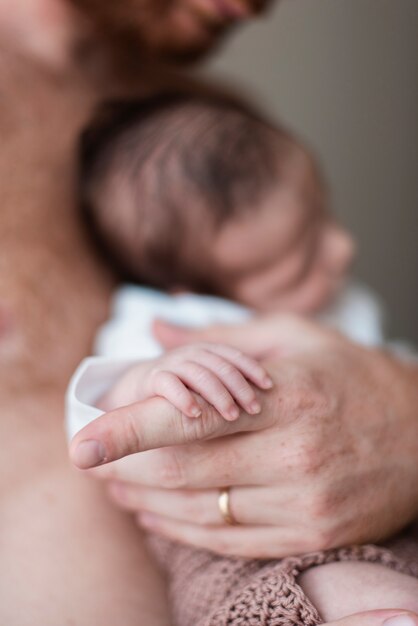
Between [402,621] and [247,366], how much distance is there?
0.79 ft

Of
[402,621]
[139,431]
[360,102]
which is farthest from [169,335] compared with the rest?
[360,102]

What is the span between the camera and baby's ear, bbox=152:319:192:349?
0.89 meters

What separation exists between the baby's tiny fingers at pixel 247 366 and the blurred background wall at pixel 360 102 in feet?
5.50

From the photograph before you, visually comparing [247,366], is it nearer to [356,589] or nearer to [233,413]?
[233,413]

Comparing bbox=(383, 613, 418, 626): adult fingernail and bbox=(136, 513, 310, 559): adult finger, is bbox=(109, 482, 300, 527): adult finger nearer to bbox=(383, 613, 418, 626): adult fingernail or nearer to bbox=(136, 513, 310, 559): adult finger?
bbox=(136, 513, 310, 559): adult finger

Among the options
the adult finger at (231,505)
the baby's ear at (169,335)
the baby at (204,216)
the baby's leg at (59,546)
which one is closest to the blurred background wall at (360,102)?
the baby at (204,216)

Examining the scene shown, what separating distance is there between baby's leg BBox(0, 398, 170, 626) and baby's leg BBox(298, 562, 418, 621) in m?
0.23

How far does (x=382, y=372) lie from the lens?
820mm

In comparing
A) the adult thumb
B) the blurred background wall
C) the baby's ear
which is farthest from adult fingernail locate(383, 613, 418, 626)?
the blurred background wall

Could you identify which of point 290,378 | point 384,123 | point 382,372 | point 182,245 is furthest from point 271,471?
point 384,123

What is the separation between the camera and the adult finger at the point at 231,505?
0.67 metres

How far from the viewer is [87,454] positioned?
0.52 metres

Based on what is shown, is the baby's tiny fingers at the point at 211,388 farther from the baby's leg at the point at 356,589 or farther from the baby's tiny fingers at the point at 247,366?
the baby's leg at the point at 356,589

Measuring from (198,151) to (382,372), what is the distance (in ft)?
1.54
